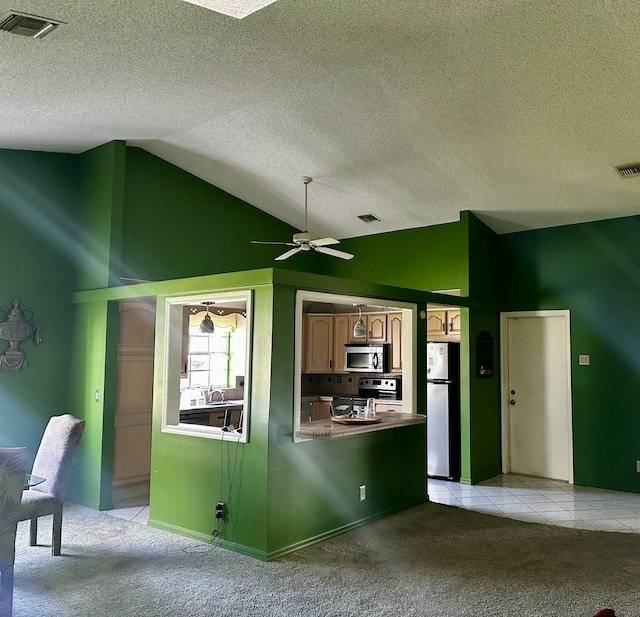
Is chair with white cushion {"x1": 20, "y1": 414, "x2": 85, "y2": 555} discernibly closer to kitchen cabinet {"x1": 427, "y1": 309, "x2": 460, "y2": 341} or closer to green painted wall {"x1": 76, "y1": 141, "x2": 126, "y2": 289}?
green painted wall {"x1": 76, "y1": 141, "x2": 126, "y2": 289}

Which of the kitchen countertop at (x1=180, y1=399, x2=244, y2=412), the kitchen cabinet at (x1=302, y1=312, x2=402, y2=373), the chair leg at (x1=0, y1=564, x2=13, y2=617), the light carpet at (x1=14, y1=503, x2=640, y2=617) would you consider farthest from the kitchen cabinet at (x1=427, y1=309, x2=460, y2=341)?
the chair leg at (x1=0, y1=564, x2=13, y2=617)

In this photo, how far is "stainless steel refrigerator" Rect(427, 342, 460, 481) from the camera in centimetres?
668

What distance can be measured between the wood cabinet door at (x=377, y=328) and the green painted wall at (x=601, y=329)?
75.9 inches

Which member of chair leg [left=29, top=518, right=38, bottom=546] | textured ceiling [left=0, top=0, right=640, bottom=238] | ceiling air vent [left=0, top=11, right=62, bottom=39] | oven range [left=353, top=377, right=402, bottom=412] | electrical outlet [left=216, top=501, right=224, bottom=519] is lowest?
chair leg [left=29, top=518, right=38, bottom=546]

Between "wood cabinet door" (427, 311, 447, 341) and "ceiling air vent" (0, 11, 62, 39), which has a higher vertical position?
"ceiling air vent" (0, 11, 62, 39)

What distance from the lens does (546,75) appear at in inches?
158

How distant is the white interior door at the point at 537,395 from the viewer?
263 inches

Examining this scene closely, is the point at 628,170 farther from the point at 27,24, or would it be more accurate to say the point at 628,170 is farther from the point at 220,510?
the point at 27,24

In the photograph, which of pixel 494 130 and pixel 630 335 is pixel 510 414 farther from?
pixel 494 130

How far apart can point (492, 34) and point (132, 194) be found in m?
3.72

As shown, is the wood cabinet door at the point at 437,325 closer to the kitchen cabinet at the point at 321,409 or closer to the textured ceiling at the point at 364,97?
the textured ceiling at the point at 364,97

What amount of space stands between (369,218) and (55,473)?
4.51m

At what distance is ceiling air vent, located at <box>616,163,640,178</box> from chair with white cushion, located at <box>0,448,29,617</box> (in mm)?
5084

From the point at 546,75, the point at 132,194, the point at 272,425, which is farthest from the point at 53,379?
the point at 546,75
